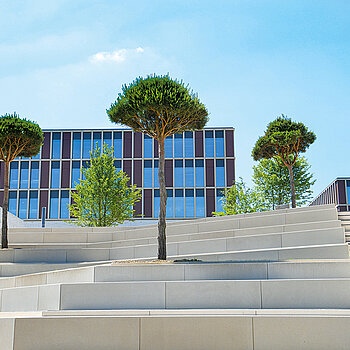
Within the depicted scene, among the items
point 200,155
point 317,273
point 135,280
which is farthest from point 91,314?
point 200,155

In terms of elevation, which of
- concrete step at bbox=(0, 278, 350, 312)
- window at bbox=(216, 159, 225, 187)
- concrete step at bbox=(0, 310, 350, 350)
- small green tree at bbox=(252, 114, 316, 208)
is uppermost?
window at bbox=(216, 159, 225, 187)

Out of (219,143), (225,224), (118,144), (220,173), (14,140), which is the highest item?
(118,144)

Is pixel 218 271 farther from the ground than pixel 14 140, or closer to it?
closer to it

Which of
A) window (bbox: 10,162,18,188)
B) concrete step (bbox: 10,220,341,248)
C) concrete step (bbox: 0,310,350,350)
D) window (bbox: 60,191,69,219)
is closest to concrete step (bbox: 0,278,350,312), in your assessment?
concrete step (bbox: 0,310,350,350)

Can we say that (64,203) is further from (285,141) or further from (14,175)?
(285,141)

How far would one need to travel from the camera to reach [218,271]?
30.5ft

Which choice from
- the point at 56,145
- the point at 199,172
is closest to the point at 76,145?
the point at 56,145

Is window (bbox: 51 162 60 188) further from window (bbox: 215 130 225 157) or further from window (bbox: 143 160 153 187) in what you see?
window (bbox: 215 130 225 157)

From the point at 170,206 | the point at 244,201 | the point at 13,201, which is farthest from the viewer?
the point at 13,201

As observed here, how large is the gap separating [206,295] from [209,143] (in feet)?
164

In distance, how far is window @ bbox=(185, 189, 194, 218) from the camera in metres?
56.1

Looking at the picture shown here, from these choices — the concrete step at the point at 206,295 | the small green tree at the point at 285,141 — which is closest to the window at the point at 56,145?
the small green tree at the point at 285,141

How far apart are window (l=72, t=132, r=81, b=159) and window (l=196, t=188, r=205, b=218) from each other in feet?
57.1

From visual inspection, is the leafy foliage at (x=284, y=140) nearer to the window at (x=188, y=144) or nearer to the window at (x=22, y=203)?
the window at (x=188, y=144)
